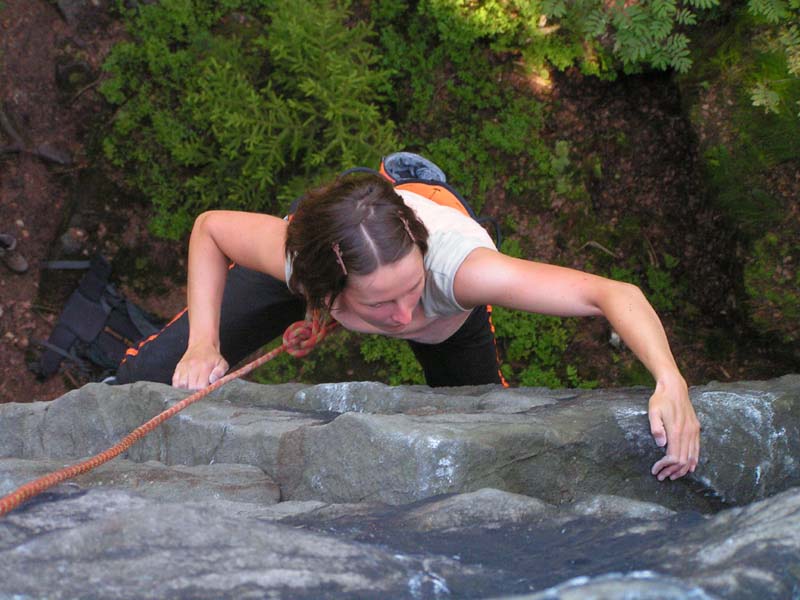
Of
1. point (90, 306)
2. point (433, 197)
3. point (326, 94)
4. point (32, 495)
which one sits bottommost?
point (90, 306)

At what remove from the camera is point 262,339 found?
3.70 meters

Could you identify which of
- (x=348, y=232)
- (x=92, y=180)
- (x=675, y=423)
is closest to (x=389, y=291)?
(x=348, y=232)

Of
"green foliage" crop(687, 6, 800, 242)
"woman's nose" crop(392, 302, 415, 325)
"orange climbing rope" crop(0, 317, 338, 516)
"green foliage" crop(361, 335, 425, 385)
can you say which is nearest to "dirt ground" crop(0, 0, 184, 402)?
"green foliage" crop(361, 335, 425, 385)

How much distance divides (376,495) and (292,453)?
361mm

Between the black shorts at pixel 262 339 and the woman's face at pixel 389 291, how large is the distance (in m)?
0.80

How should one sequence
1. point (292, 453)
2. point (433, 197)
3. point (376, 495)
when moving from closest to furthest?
point (376, 495) < point (292, 453) < point (433, 197)

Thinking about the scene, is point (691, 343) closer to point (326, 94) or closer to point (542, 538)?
point (326, 94)

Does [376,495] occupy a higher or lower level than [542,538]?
lower

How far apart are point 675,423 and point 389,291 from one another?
3.03ft

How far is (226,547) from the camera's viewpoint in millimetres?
1438

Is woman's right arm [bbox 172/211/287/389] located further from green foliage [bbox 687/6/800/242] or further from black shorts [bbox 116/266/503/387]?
green foliage [bbox 687/6/800/242]

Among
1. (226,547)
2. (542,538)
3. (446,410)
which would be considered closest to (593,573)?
(542,538)

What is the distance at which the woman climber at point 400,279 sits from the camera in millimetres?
2262

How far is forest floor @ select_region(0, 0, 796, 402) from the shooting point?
5008 mm
